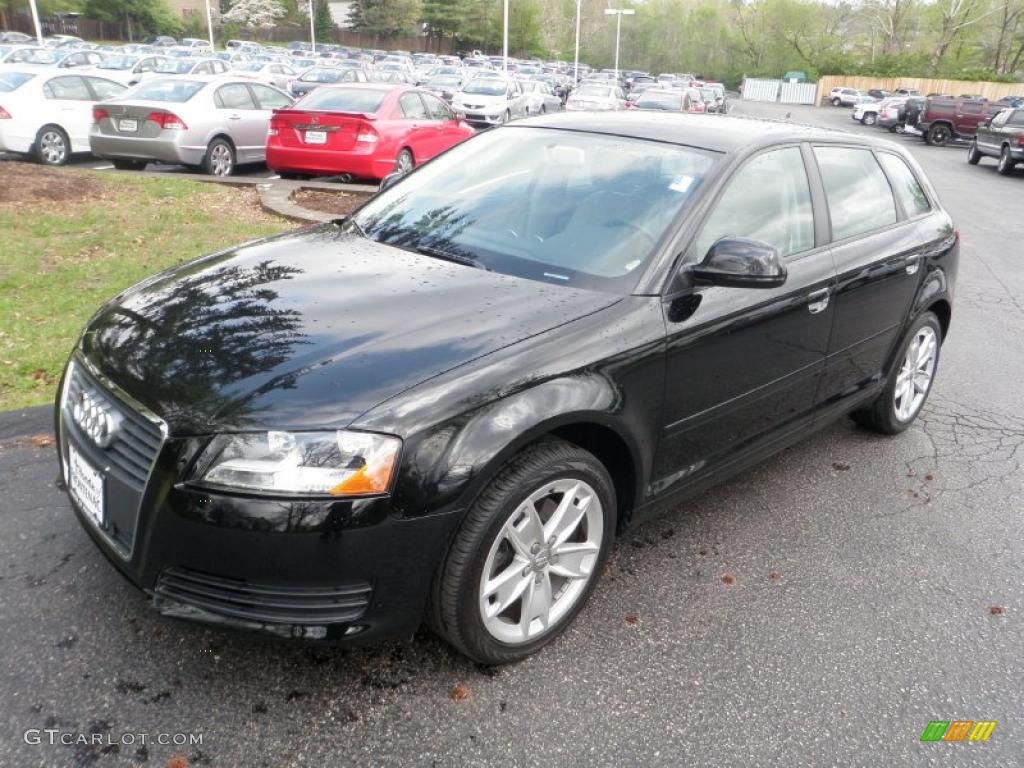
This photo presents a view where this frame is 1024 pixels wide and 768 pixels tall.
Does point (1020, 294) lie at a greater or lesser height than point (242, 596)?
lesser

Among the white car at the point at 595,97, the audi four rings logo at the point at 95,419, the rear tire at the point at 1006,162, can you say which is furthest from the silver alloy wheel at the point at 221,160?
the rear tire at the point at 1006,162

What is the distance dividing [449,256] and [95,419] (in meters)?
1.42

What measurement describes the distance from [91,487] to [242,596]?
2.19 ft

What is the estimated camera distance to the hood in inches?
94.4

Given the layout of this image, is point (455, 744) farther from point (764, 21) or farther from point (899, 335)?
point (764, 21)

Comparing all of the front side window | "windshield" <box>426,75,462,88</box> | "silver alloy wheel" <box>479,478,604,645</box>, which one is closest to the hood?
"silver alloy wheel" <box>479,478,604,645</box>

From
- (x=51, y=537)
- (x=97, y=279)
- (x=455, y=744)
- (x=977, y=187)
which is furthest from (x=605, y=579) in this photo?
(x=977, y=187)

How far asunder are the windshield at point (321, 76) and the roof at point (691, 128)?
24.2 meters

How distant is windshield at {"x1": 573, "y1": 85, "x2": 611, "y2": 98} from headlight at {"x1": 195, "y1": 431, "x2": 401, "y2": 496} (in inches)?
1094

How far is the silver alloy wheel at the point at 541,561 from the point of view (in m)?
2.69

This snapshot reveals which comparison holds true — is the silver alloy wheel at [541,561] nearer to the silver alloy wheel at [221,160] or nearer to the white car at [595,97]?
the silver alloy wheel at [221,160]

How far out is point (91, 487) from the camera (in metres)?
2.62

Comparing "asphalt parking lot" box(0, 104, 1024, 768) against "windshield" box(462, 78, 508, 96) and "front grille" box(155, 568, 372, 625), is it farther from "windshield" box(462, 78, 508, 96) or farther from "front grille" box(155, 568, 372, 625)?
"windshield" box(462, 78, 508, 96)

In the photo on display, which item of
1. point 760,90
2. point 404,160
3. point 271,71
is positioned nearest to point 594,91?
point 271,71
